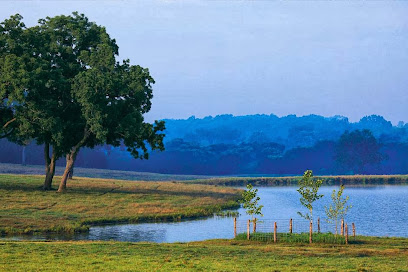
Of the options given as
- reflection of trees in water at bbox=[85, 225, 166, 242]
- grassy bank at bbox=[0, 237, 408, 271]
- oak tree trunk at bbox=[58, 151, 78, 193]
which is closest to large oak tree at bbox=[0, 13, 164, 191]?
oak tree trunk at bbox=[58, 151, 78, 193]

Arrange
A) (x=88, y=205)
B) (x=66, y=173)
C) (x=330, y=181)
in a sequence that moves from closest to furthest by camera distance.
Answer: (x=88, y=205) < (x=66, y=173) < (x=330, y=181)

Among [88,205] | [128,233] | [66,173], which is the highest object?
[66,173]

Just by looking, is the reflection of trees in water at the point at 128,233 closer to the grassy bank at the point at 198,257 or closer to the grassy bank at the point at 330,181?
the grassy bank at the point at 198,257

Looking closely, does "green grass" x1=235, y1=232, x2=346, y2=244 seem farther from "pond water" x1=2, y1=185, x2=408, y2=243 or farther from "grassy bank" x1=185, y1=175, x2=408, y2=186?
"grassy bank" x1=185, y1=175, x2=408, y2=186

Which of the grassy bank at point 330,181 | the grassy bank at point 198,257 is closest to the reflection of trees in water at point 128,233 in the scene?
the grassy bank at point 198,257

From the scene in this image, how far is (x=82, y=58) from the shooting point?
73.0m

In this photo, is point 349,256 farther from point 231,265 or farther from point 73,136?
point 73,136

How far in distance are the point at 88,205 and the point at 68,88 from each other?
1579 cm

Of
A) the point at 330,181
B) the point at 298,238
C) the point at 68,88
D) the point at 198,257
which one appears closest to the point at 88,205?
the point at 68,88

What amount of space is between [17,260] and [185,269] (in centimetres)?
871

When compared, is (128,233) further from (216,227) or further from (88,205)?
(88,205)

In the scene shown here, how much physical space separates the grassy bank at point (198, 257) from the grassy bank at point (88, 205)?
18.6m

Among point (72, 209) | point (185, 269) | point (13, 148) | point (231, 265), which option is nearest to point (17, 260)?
point (185, 269)

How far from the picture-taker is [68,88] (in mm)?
70688
